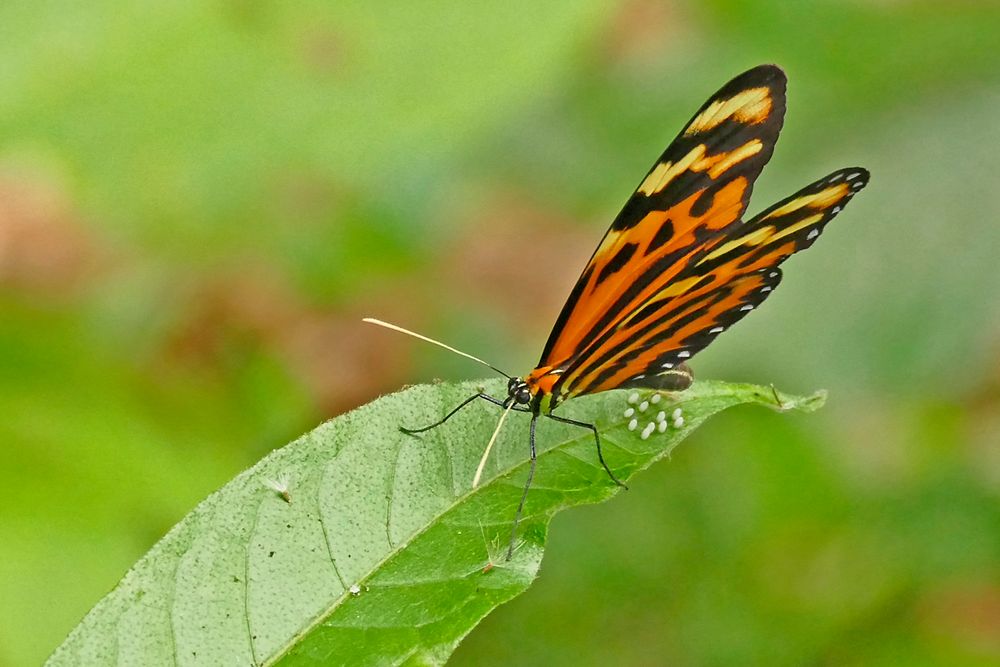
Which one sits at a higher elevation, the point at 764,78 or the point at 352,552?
the point at 764,78

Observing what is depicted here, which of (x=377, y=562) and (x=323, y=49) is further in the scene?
(x=323, y=49)

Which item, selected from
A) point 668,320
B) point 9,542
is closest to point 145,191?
point 9,542

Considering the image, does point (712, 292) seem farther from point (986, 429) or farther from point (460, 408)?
point (986, 429)

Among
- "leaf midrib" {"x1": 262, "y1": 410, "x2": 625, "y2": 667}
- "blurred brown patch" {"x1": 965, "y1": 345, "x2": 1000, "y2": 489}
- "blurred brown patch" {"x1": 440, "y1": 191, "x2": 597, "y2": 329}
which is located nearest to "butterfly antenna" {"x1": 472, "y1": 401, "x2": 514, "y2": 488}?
"leaf midrib" {"x1": 262, "y1": 410, "x2": 625, "y2": 667}

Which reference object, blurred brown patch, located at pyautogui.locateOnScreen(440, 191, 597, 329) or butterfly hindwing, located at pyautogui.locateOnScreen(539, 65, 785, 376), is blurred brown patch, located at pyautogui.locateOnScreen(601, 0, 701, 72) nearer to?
blurred brown patch, located at pyautogui.locateOnScreen(440, 191, 597, 329)

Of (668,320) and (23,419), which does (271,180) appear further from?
(668,320)

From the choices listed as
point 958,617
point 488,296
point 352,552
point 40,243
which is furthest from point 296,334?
point 958,617
